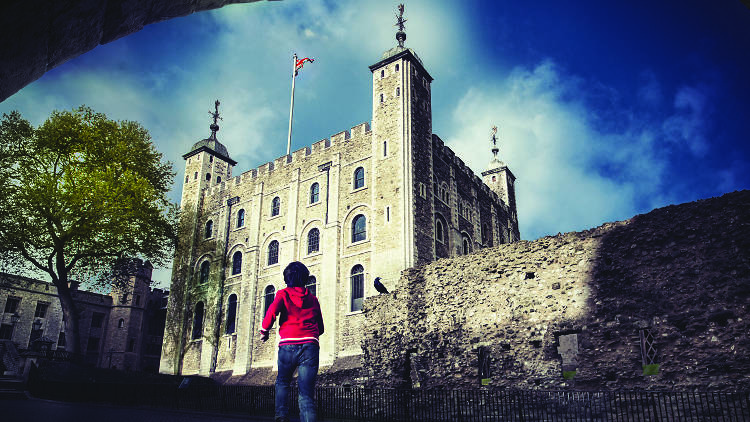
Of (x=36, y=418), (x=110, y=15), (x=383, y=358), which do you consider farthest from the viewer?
(x=383, y=358)

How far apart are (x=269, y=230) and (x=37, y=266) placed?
39.0 feet

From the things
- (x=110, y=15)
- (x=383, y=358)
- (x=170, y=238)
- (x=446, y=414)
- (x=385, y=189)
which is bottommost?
(x=446, y=414)

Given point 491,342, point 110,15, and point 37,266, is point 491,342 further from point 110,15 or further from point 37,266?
point 37,266

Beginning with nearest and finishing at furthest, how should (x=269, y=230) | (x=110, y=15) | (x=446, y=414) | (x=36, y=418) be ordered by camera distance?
(x=110, y=15)
(x=36, y=418)
(x=446, y=414)
(x=269, y=230)

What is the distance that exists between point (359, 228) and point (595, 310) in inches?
590

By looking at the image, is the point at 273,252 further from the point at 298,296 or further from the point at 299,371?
the point at 299,371

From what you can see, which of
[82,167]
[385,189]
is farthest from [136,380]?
[385,189]

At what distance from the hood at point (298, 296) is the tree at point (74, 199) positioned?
20.0 meters

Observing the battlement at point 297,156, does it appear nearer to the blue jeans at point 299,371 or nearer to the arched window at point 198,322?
the arched window at point 198,322

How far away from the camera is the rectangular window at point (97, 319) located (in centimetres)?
4534

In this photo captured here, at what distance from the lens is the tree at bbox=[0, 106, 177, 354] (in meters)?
21.2

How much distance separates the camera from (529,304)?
13.6 metres

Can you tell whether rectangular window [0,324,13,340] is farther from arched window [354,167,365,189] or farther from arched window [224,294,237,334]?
arched window [354,167,365,189]

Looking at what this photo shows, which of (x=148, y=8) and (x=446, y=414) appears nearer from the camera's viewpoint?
(x=148, y=8)
